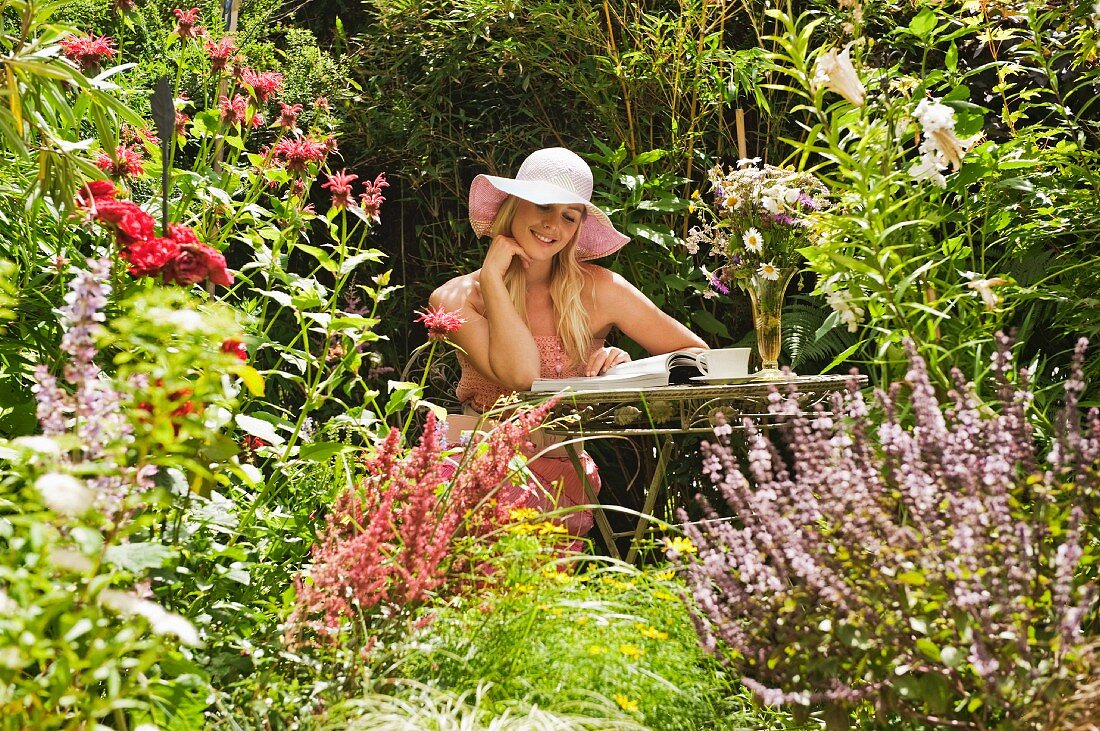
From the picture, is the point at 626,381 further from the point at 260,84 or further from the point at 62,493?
the point at 62,493

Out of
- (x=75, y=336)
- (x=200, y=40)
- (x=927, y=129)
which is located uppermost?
(x=200, y=40)

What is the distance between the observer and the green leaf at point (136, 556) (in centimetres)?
130

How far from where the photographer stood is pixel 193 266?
58.7 inches

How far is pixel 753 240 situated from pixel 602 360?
0.76 m

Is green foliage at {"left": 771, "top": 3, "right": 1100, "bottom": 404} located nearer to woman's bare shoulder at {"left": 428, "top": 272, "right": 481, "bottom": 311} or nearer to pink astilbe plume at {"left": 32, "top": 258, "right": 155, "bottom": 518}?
woman's bare shoulder at {"left": 428, "top": 272, "right": 481, "bottom": 311}

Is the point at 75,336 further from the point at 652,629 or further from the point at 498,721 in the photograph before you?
the point at 652,629

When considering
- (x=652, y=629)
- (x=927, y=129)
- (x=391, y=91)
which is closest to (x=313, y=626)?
(x=652, y=629)

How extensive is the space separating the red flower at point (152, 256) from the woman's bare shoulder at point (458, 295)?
1.80 metres

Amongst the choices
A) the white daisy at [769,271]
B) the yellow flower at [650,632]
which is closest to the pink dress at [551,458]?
the white daisy at [769,271]

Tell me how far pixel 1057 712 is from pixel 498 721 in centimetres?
70

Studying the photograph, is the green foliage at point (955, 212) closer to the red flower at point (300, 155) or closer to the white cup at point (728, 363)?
the white cup at point (728, 363)

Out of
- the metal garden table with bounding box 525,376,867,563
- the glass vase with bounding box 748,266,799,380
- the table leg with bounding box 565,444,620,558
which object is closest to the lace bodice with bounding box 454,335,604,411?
the table leg with bounding box 565,444,620,558

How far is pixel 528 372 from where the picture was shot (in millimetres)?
3143

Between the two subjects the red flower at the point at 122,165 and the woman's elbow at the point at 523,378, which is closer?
the red flower at the point at 122,165
